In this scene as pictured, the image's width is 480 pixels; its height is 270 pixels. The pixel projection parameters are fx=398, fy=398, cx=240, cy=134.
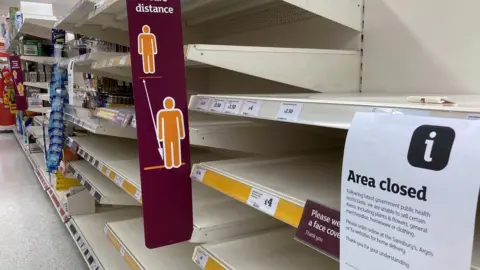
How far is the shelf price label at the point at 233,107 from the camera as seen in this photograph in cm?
107

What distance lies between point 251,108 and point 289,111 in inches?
6.5

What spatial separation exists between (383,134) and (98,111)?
192cm

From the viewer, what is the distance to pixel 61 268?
266cm

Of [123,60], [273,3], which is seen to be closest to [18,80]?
[123,60]

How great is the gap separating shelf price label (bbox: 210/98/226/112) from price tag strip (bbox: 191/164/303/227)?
0.63 ft

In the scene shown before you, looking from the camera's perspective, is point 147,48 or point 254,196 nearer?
point 254,196

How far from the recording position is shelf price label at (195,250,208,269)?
1.22m

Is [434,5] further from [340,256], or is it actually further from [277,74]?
[340,256]

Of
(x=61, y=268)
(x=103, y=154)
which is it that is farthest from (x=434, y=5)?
(x=61, y=268)

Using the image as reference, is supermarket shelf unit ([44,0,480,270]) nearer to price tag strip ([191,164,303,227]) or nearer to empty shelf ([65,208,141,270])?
price tag strip ([191,164,303,227])

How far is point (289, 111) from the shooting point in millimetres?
874

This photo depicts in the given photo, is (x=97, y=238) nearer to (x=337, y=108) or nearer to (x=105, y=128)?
(x=105, y=128)

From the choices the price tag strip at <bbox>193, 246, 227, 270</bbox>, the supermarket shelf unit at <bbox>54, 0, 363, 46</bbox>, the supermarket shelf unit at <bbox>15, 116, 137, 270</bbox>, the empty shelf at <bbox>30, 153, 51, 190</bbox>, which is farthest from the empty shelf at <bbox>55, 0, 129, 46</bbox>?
the empty shelf at <bbox>30, 153, 51, 190</bbox>

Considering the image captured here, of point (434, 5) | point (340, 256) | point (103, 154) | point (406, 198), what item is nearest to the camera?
point (406, 198)
